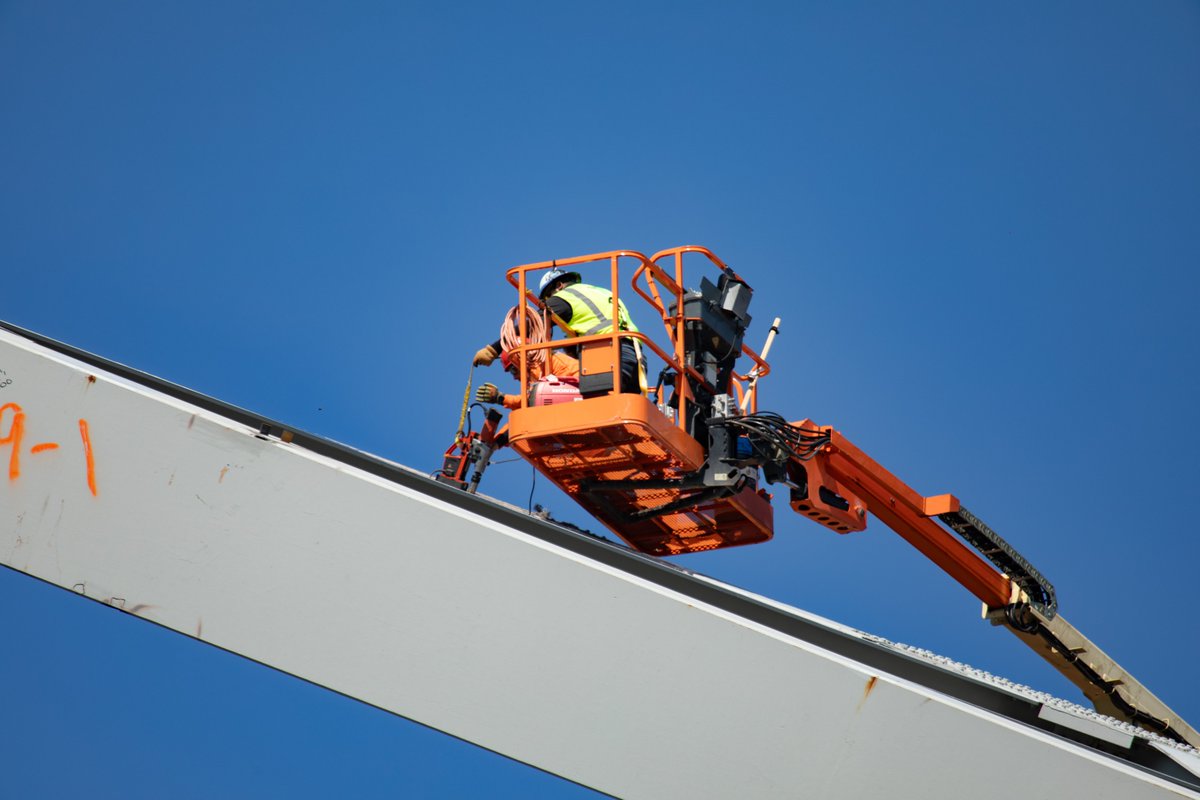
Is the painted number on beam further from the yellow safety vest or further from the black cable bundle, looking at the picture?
the black cable bundle

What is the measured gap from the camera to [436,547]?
570 cm

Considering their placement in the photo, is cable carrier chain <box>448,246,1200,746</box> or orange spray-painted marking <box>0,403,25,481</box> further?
cable carrier chain <box>448,246,1200,746</box>

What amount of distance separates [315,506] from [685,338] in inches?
193

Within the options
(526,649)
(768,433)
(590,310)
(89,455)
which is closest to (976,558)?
(768,433)

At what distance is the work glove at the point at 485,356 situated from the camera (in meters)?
10.1

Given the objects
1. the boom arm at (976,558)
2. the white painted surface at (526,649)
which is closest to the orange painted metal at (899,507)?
the boom arm at (976,558)

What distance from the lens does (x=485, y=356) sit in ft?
33.1

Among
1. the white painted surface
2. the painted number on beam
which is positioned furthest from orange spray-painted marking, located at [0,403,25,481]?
the white painted surface

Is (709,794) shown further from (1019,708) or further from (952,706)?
(1019,708)

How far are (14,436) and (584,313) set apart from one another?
15.4ft

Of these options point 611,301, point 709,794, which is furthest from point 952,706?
point 611,301

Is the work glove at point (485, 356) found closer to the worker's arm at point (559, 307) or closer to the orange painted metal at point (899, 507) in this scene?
the worker's arm at point (559, 307)

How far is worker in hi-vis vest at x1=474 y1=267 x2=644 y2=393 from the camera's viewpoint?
9641mm

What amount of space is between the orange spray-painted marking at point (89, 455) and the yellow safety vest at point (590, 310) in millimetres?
4414
